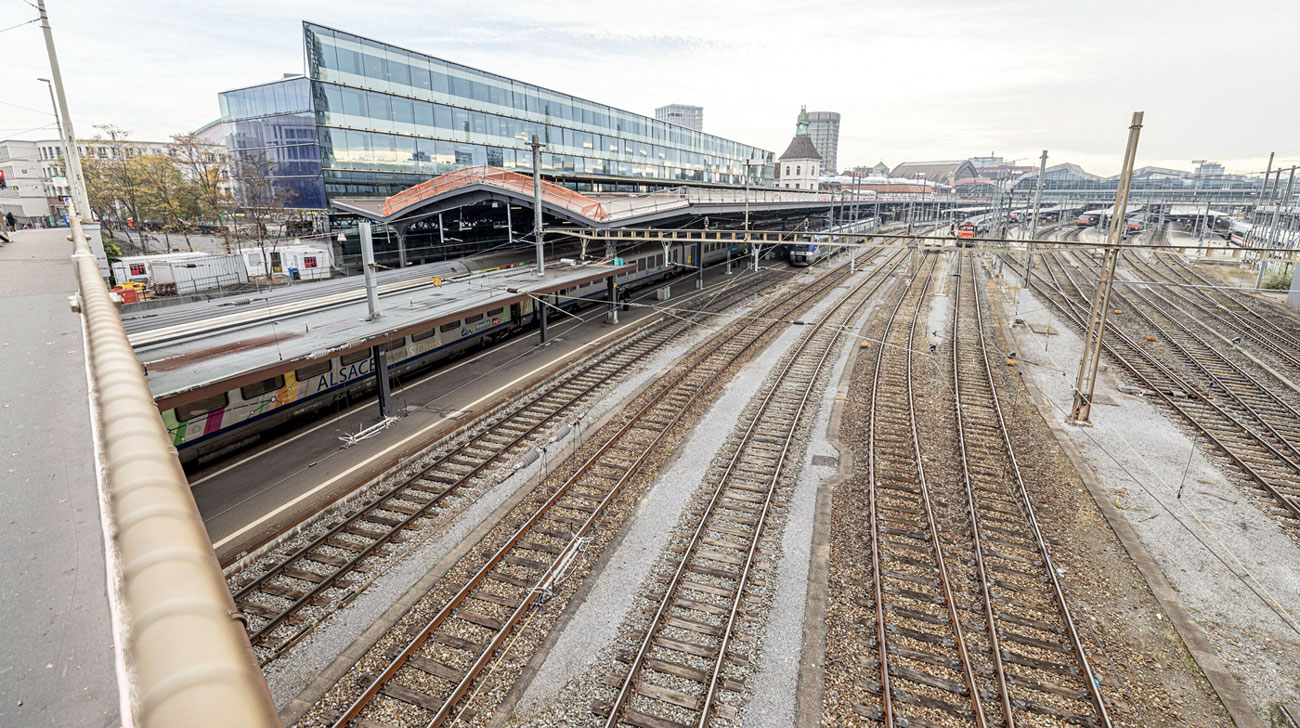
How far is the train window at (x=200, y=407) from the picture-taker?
14523 millimetres

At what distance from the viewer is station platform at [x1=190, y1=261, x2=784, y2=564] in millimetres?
13414

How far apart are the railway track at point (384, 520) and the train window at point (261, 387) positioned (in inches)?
212

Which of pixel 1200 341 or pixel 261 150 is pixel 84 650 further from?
pixel 261 150

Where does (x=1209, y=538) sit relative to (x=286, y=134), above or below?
below

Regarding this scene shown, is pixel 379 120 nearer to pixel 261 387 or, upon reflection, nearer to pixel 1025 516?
pixel 261 387

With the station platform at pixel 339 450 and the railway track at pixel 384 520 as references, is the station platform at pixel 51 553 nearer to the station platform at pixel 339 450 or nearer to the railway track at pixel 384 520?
the railway track at pixel 384 520

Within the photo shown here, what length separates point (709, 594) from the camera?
1137 centimetres

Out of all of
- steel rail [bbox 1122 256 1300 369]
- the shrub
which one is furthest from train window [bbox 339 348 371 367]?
the shrub

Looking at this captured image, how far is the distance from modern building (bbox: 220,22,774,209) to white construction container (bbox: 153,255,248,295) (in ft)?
18.4

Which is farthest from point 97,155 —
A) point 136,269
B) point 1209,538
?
point 1209,538

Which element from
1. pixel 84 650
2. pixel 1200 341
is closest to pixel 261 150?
pixel 84 650

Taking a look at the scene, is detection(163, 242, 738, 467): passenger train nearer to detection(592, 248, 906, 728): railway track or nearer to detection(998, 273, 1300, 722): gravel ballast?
detection(592, 248, 906, 728): railway track

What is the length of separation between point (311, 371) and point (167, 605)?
18.6 m

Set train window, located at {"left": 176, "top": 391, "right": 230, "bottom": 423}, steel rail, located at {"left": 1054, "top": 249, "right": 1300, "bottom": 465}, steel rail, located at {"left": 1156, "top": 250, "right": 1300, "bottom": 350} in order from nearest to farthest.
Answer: train window, located at {"left": 176, "top": 391, "right": 230, "bottom": 423}, steel rail, located at {"left": 1054, "top": 249, "right": 1300, "bottom": 465}, steel rail, located at {"left": 1156, "top": 250, "right": 1300, "bottom": 350}
